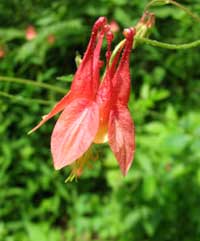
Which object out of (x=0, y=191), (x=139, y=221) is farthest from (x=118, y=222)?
(x=0, y=191)

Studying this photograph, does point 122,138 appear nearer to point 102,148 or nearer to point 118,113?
point 118,113

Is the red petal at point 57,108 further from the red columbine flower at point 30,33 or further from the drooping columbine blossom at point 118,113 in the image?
the red columbine flower at point 30,33

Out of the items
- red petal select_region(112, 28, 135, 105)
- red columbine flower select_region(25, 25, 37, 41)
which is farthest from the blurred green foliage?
red petal select_region(112, 28, 135, 105)

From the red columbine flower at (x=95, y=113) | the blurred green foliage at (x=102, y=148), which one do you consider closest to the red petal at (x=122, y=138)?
the red columbine flower at (x=95, y=113)

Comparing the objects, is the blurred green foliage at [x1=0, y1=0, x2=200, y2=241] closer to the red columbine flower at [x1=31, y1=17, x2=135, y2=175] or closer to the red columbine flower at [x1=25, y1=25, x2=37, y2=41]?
the red columbine flower at [x1=25, y1=25, x2=37, y2=41]

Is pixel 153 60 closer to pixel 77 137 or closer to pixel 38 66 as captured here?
pixel 38 66

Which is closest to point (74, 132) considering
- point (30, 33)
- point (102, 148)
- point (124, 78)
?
point (124, 78)
